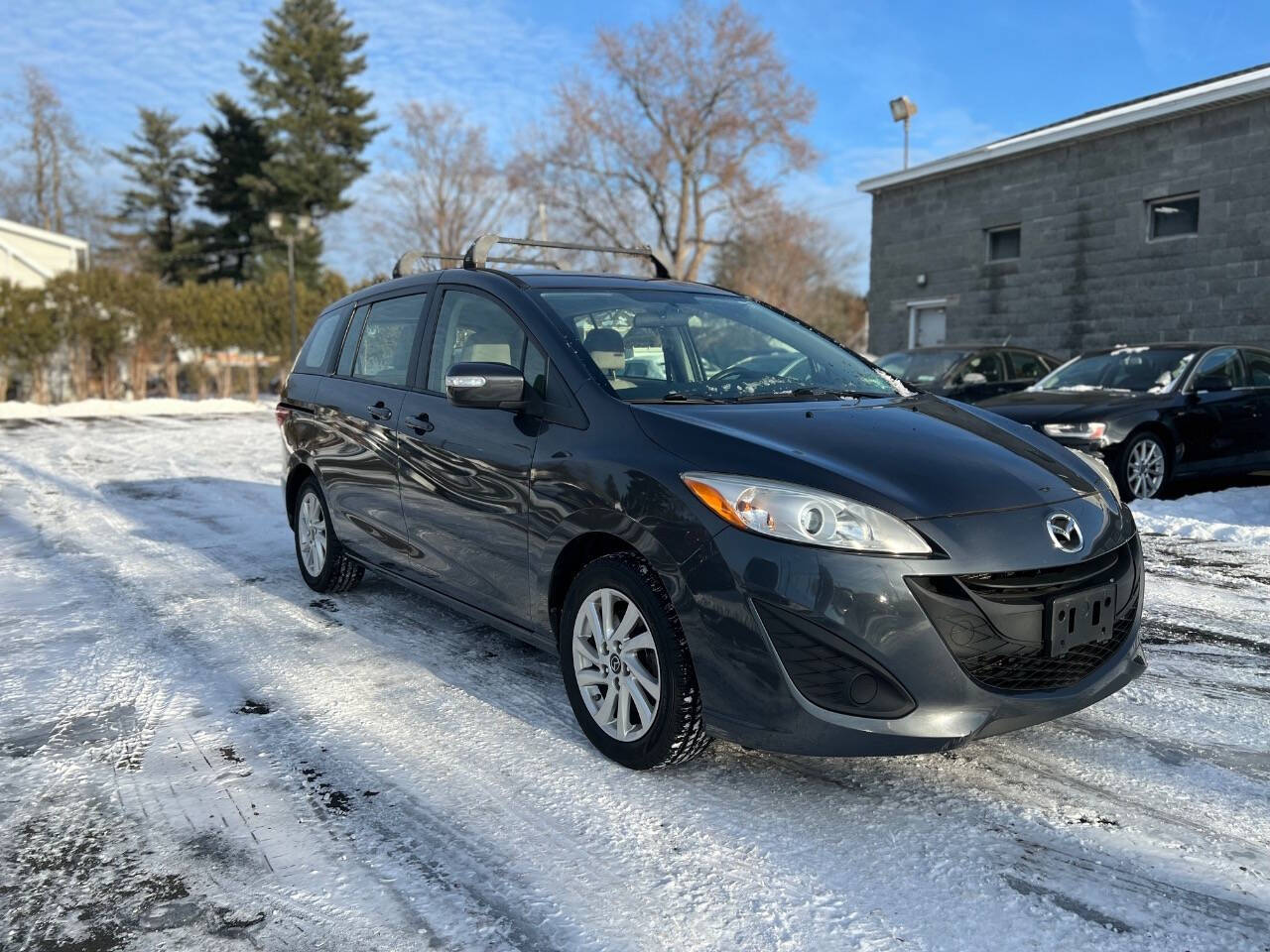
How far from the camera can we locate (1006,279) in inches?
720

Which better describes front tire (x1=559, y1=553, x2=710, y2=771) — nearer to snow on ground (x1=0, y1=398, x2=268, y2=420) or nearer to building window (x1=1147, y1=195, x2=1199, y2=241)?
building window (x1=1147, y1=195, x2=1199, y2=241)

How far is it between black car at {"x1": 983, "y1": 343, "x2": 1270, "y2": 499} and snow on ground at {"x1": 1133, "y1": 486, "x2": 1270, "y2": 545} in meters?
0.24

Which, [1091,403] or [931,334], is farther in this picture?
[931,334]

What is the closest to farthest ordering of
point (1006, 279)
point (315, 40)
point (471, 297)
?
point (471, 297) < point (1006, 279) < point (315, 40)

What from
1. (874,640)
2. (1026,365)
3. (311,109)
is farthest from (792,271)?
(874,640)

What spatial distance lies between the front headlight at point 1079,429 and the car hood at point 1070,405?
0.05 meters

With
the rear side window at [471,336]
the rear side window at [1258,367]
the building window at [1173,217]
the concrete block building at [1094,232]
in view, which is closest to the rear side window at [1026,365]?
the concrete block building at [1094,232]

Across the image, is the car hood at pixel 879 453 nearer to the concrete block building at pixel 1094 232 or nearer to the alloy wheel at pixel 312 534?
the alloy wheel at pixel 312 534

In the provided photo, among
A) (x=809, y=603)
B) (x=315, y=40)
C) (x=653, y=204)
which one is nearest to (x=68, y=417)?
(x=809, y=603)

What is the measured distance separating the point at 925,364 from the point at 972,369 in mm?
592

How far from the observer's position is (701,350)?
4.01 m

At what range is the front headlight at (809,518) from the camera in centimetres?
271

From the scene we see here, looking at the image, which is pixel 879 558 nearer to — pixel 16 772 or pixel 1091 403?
pixel 16 772

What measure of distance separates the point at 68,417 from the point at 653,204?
2461 centimetres
